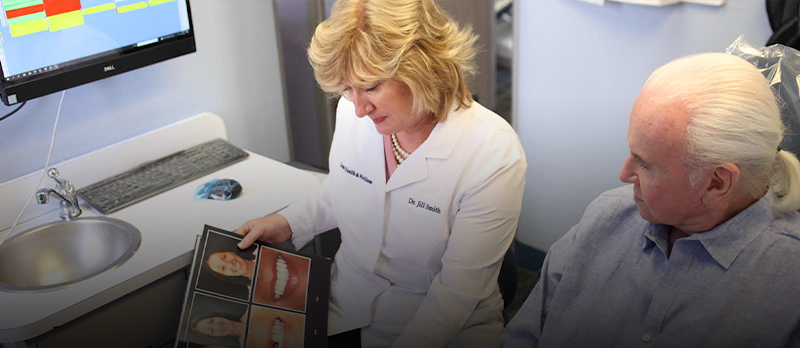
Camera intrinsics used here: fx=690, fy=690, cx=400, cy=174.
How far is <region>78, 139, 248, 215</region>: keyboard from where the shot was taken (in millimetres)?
2082

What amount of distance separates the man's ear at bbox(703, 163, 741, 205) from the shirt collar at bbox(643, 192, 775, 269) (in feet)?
0.16

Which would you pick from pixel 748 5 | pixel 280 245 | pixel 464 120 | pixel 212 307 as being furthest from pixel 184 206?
pixel 748 5

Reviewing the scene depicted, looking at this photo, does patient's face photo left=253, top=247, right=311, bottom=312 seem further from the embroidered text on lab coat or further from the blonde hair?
the blonde hair

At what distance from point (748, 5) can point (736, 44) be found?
489 millimetres

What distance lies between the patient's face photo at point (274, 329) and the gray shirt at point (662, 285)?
0.51 m

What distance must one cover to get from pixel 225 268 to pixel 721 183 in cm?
112

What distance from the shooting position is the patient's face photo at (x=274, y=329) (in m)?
1.65

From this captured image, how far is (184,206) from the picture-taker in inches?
81.7

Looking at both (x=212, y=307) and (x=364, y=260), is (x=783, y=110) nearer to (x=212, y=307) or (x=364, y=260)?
(x=364, y=260)

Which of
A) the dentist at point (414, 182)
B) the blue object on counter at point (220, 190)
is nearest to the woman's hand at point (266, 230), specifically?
the dentist at point (414, 182)

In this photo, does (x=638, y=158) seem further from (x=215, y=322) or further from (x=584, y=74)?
(x=584, y=74)

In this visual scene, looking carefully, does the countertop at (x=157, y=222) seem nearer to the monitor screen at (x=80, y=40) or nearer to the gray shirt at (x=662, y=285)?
the monitor screen at (x=80, y=40)

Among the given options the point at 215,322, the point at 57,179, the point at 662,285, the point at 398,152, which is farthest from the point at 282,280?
the point at 662,285

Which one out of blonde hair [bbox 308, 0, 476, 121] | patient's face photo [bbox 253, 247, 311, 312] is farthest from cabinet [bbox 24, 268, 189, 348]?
blonde hair [bbox 308, 0, 476, 121]
